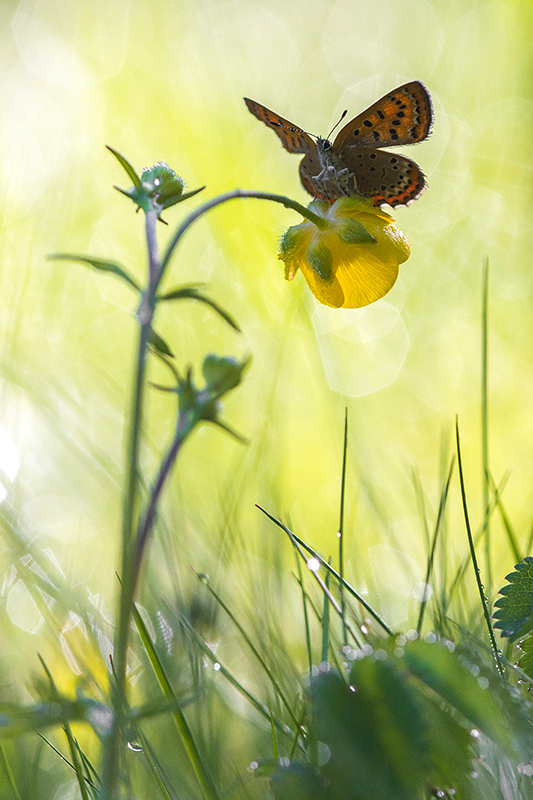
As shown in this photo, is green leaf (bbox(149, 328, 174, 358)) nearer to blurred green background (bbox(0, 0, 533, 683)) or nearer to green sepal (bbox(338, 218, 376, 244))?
green sepal (bbox(338, 218, 376, 244))

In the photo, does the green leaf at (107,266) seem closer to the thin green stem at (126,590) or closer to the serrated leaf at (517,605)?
the thin green stem at (126,590)

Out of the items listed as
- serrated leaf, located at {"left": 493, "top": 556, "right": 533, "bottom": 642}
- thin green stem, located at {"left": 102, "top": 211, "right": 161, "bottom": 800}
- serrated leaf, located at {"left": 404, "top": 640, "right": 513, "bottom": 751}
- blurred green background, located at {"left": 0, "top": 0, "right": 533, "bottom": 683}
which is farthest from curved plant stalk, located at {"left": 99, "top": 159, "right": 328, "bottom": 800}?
blurred green background, located at {"left": 0, "top": 0, "right": 533, "bottom": 683}

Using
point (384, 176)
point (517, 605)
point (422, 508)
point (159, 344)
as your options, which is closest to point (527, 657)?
point (517, 605)

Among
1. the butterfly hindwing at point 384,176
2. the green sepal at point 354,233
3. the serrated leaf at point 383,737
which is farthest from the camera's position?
the butterfly hindwing at point 384,176

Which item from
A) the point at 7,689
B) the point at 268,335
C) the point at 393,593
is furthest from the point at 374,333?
the point at 7,689

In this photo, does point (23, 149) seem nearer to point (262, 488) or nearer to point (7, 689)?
point (262, 488)

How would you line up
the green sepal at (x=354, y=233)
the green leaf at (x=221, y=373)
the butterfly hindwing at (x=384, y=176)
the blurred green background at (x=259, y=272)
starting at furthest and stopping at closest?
1. the blurred green background at (x=259, y=272)
2. the butterfly hindwing at (x=384, y=176)
3. the green sepal at (x=354, y=233)
4. the green leaf at (x=221, y=373)

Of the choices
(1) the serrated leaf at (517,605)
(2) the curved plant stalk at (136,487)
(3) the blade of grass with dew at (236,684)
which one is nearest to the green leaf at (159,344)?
(2) the curved plant stalk at (136,487)
